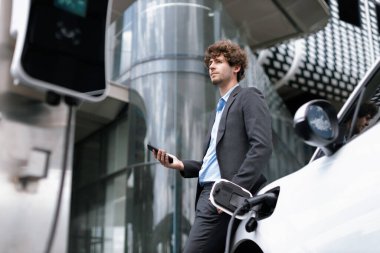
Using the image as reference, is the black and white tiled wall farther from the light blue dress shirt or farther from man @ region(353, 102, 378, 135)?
man @ region(353, 102, 378, 135)

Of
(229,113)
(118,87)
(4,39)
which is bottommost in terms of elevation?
(4,39)

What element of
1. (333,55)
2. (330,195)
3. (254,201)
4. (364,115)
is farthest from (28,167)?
(333,55)

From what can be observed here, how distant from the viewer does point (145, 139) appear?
8.11 m

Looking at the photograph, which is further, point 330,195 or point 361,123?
point 361,123

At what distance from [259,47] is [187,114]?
4678mm

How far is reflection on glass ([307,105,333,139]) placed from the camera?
1.71 m

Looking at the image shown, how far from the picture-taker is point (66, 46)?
3.63 feet

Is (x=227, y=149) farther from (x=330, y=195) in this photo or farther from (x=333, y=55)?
(x=333, y=55)

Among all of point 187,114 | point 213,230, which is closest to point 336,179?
point 213,230

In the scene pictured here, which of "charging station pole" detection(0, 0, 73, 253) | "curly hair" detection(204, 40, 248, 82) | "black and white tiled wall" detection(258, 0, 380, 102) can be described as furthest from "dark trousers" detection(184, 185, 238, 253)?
"black and white tiled wall" detection(258, 0, 380, 102)

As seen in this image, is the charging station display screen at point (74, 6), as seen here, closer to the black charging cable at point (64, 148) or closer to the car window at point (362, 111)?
the black charging cable at point (64, 148)

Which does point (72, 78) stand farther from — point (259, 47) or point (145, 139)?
point (259, 47)

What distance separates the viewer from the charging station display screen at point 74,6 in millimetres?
1116

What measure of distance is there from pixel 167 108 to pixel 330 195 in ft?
20.9
